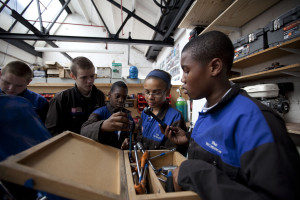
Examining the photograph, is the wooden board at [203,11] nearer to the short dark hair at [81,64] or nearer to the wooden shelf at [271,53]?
the wooden shelf at [271,53]

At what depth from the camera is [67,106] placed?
1387mm

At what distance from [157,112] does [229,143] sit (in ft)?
2.62

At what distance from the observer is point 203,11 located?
2225mm

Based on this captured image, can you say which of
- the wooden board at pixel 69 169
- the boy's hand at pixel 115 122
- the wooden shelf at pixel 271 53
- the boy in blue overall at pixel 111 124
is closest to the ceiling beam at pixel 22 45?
the boy in blue overall at pixel 111 124

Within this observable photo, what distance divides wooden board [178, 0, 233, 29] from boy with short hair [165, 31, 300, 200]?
179 cm

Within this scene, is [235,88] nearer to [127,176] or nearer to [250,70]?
[127,176]

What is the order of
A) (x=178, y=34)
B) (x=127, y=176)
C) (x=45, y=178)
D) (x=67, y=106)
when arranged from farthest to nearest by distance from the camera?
(x=178, y=34) → (x=67, y=106) → (x=127, y=176) → (x=45, y=178)

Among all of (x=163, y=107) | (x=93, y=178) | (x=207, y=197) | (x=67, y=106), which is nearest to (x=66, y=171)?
(x=93, y=178)

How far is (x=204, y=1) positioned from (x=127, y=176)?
2.36m

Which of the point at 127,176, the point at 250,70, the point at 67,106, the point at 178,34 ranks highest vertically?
the point at 178,34

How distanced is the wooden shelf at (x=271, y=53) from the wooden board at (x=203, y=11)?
923 millimetres

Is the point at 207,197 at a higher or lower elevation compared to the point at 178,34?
lower

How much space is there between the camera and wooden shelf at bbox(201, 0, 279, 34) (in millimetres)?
1638

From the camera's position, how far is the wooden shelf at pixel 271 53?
1.25 m
